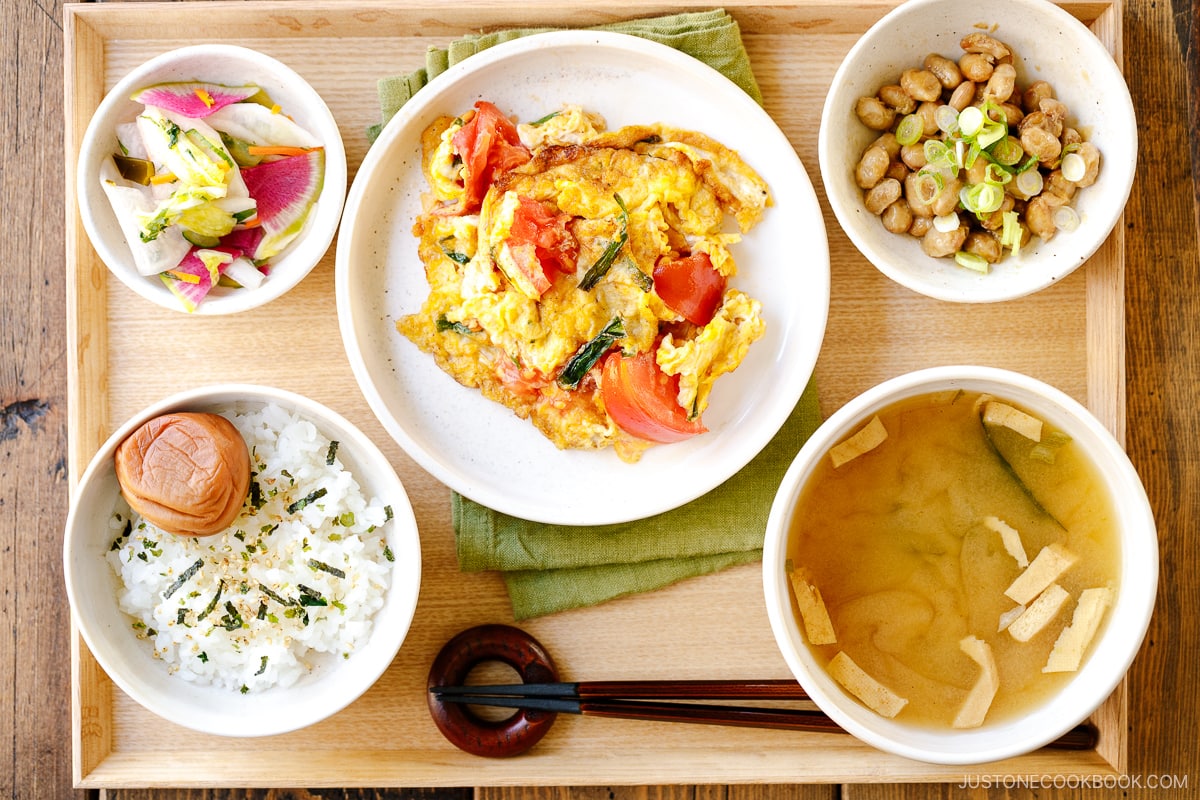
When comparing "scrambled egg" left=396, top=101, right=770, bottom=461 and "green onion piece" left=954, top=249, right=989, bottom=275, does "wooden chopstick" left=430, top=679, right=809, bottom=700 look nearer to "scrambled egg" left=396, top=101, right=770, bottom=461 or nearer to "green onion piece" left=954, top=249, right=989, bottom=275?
"scrambled egg" left=396, top=101, right=770, bottom=461

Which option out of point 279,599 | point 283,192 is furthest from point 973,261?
point 279,599

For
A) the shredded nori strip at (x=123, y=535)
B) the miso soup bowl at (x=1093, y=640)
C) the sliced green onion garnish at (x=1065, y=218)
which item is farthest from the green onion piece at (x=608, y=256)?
the shredded nori strip at (x=123, y=535)

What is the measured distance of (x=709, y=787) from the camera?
7.69ft

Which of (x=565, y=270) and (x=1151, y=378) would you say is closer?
(x=565, y=270)

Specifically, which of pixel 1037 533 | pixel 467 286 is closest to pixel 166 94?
pixel 467 286

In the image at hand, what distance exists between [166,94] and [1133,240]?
232 cm

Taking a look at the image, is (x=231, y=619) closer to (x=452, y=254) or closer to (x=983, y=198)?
(x=452, y=254)

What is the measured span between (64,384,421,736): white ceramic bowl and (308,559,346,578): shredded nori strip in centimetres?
12

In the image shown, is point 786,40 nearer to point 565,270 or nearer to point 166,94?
point 565,270

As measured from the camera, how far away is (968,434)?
2105mm

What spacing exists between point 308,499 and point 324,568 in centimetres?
15

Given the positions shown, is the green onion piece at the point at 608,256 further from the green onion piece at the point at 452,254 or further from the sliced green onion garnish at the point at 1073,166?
the sliced green onion garnish at the point at 1073,166

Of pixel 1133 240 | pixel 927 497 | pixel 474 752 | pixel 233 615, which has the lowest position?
pixel 474 752

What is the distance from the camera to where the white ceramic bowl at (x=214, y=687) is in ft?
6.48
